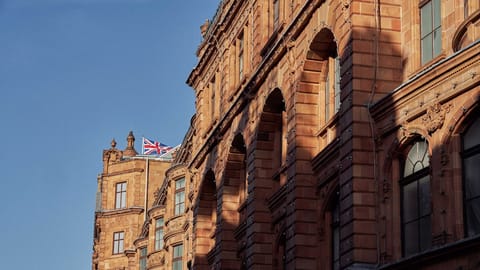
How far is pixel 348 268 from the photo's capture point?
30797 mm

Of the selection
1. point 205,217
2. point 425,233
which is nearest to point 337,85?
point 425,233

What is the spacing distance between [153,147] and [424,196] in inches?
2714

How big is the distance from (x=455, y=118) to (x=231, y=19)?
24.2 meters

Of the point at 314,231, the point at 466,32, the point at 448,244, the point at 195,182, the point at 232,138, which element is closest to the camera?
the point at 448,244

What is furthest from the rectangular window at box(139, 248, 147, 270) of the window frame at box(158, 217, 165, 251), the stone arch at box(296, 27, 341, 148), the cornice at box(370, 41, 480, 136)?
the cornice at box(370, 41, 480, 136)

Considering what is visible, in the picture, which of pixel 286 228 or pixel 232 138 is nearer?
pixel 286 228

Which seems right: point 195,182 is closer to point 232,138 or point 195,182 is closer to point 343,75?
point 232,138

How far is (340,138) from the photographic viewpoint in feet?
109

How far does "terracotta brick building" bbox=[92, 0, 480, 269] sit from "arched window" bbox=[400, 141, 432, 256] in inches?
1.8

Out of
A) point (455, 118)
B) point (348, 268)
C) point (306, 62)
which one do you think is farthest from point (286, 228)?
point (455, 118)

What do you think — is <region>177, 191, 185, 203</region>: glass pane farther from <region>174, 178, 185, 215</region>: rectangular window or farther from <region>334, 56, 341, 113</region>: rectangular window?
<region>334, 56, 341, 113</region>: rectangular window

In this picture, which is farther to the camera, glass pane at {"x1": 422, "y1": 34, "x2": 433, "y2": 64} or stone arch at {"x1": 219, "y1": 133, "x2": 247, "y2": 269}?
stone arch at {"x1": 219, "y1": 133, "x2": 247, "y2": 269}

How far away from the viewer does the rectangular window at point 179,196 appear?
217 ft

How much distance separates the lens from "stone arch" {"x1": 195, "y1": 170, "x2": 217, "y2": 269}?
54000 millimetres
